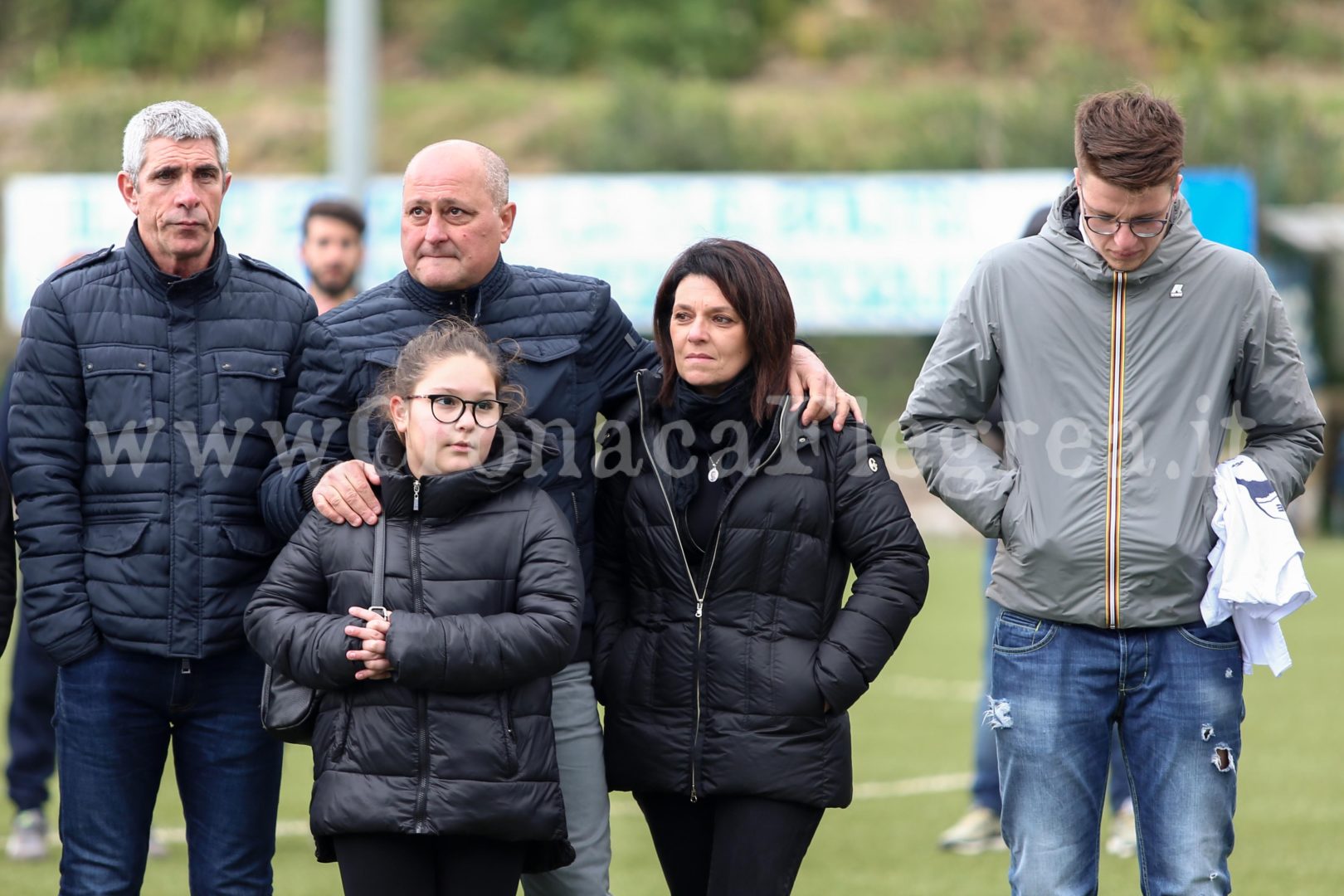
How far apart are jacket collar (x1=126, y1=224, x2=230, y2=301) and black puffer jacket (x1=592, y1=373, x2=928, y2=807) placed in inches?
44.6

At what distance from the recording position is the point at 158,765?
4.18m

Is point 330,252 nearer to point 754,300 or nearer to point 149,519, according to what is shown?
point 149,519

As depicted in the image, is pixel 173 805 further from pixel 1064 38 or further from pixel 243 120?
pixel 1064 38

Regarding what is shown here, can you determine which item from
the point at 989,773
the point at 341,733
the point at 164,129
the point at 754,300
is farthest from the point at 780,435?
the point at 989,773

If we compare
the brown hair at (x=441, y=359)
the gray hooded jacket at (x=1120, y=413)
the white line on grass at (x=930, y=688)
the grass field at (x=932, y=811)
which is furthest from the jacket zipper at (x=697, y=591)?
the white line on grass at (x=930, y=688)

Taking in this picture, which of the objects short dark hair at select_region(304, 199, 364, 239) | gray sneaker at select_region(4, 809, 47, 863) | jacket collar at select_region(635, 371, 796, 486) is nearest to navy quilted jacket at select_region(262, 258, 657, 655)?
jacket collar at select_region(635, 371, 796, 486)

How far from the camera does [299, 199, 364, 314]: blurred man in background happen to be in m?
6.57

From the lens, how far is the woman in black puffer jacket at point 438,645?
3.60 meters

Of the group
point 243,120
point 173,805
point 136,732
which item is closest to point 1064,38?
point 243,120

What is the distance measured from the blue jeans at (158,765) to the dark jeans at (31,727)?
7.56ft

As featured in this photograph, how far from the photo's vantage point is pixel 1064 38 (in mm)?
38344

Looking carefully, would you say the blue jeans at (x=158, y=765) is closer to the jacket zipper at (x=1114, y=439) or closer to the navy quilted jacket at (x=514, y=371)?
the navy quilted jacket at (x=514, y=371)

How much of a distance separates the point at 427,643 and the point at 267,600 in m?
0.41

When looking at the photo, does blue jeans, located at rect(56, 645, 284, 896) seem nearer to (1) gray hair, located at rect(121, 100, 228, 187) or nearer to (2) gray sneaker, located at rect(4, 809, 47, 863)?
(1) gray hair, located at rect(121, 100, 228, 187)
